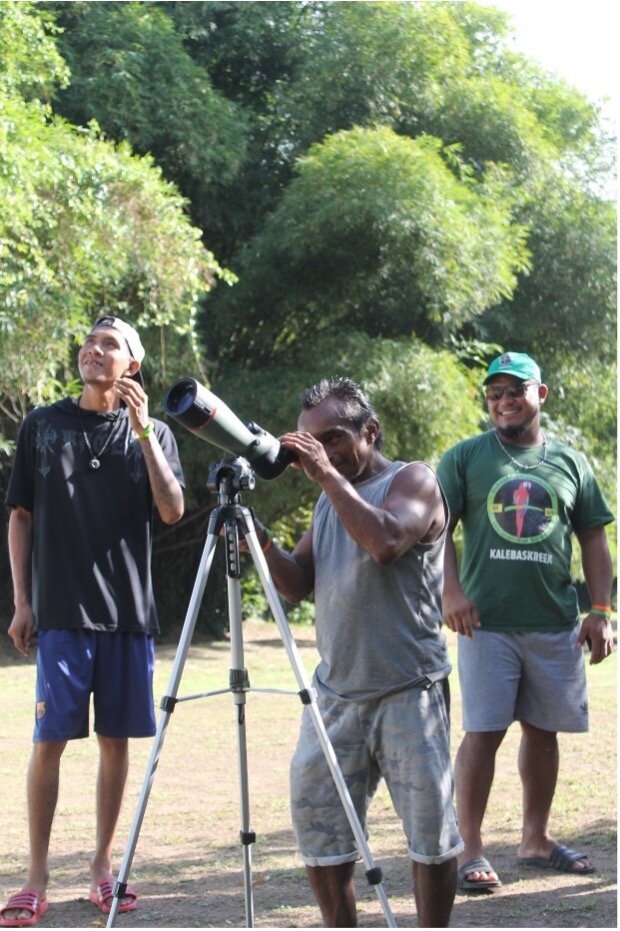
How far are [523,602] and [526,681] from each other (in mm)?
312

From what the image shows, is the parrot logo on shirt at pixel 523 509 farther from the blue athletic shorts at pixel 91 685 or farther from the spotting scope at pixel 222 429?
the spotting scope at pixel 222 429

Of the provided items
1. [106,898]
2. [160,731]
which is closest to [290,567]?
[160,731]

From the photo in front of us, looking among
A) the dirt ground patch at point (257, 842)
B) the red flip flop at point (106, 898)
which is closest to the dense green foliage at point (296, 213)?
the dirt ground patch at point (257, 842)

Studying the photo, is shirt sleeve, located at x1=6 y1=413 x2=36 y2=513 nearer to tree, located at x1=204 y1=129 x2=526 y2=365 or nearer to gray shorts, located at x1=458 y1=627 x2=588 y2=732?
gray shorts, located at x1=458 y1=627 x2=588 y2=732

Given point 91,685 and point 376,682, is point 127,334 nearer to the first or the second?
point 91,685

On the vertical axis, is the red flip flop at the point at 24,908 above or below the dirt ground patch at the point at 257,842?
above

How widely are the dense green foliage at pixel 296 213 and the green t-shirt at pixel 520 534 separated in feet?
24.0

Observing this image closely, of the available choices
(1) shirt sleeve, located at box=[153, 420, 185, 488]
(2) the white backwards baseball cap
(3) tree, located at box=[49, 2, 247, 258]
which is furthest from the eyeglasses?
(3) tree, located at box=[49, 2, 247, 258]

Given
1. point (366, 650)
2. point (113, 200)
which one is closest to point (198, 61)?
point (113, 200)

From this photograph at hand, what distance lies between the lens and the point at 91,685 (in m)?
4.40

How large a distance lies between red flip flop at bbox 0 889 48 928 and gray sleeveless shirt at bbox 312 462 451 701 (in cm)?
138

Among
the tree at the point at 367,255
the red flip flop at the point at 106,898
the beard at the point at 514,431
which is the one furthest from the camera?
the tree at the point at 367,255

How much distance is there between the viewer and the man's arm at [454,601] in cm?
480

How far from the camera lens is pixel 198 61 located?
56.2 feet
